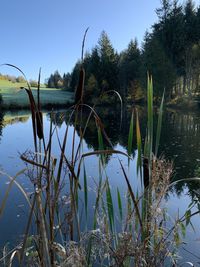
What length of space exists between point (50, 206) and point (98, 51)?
36656 mm

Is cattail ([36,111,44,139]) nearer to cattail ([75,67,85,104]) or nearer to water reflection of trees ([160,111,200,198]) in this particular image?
cattail ([75,67,85,104])

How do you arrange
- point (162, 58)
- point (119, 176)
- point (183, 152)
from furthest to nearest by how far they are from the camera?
point (162, 58) < point (183, 152) < point (119, 176)

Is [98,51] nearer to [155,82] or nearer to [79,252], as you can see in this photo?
[155,82]

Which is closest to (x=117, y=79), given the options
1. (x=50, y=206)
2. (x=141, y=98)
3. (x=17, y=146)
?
(x=141, y=98)

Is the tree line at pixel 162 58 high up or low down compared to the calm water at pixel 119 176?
up

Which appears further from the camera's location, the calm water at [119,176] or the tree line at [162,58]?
the tree line at [162,58]

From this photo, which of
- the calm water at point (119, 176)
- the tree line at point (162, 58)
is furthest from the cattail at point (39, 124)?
the tree line at point (162, 58)

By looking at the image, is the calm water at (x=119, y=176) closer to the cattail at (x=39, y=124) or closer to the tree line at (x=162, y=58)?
the cattail at (x=39, y=124)

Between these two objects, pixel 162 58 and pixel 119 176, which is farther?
pixel 162 58

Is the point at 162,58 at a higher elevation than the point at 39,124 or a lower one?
higher

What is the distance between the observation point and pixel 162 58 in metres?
26.6

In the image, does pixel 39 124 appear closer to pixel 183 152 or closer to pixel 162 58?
pixel 183 152

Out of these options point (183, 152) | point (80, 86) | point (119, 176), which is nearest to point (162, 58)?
point (183, 152)

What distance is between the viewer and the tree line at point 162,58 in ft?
88.2
